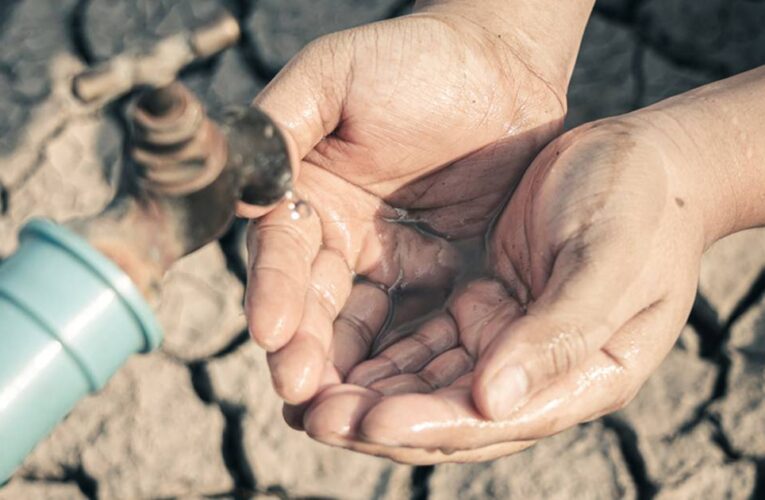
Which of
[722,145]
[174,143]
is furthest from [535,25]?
[174,143]

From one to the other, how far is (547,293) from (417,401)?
274 millimetres

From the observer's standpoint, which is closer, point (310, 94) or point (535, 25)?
point (310, 94)

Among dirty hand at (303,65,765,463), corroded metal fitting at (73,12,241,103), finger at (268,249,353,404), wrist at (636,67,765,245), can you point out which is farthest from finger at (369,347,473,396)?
corroded metal fitting at (73,12,241,103)

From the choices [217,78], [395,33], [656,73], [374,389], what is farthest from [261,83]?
[374,389]

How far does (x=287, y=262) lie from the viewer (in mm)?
1473

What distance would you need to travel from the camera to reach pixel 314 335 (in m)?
1.45

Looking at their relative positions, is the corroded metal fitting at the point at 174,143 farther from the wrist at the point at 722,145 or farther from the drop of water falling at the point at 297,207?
the wrist at the point at 722,145

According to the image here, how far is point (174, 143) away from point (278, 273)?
46cm

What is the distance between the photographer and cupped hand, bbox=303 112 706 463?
1283 millimetres

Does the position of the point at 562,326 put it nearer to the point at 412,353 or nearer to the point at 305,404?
the point at 412,353

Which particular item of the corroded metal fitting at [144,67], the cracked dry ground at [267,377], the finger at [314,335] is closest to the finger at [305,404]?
the finger at [314,335]

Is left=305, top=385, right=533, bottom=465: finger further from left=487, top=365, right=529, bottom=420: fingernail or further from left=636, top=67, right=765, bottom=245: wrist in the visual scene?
left=636, top=67, right=765, bottom=245: wrist

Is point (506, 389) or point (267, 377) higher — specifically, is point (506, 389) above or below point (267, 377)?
above

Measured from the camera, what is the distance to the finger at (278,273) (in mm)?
1389
